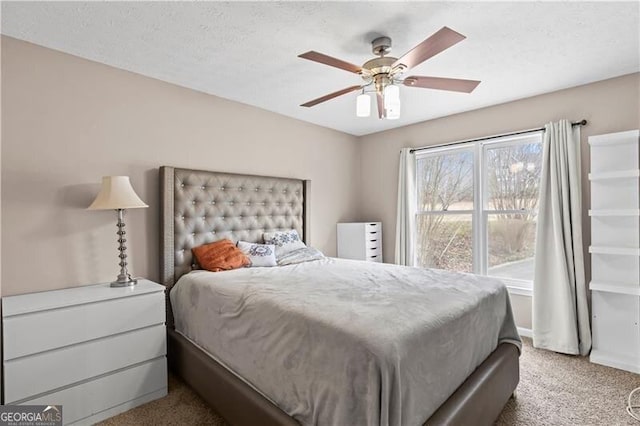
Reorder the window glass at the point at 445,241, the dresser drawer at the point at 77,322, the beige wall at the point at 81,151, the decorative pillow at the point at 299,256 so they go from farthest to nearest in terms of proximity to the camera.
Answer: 1. the window glass at the point at 445,241
2. the decorative pillow at the point at 299,256
3. the beige wall at the point at 81,151
4. the dresser drawer at the point at 77,322

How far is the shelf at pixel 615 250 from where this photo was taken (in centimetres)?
241

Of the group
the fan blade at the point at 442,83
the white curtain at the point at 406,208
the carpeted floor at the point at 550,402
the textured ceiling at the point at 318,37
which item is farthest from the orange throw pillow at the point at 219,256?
the white curtain at the point at 406,208

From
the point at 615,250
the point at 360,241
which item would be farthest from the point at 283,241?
the point at 615,250

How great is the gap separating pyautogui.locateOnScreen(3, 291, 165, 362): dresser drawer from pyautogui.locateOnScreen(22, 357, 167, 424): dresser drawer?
27 centimetres

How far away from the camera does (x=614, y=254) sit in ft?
8.34

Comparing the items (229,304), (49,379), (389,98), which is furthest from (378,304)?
(49,379)

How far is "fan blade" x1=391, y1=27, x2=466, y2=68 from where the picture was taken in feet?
4.88

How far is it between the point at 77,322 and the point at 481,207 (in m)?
3.72

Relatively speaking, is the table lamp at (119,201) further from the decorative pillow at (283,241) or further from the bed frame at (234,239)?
the decorative pillow at (283,241)

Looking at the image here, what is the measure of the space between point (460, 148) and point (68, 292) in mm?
3875

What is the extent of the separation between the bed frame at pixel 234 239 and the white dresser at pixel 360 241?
2.16 feet

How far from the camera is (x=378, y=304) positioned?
1631mm

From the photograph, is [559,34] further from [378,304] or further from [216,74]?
[216,74]

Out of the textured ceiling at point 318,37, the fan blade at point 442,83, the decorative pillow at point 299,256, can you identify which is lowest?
the decorative pillow at point 299,256
